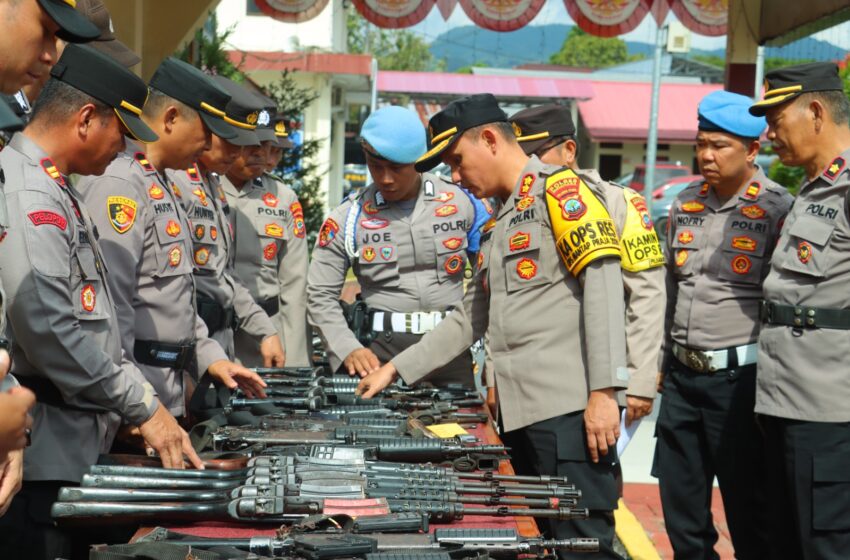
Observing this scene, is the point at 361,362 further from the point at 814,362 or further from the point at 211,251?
the point at 814,362

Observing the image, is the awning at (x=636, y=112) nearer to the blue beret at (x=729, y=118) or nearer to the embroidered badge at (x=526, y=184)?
the blue beret at (x=729, y=118)

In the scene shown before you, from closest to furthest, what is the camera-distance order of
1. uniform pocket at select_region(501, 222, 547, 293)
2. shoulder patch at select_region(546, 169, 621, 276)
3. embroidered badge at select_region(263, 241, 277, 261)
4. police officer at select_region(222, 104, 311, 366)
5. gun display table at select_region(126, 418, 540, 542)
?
gun display table at select_region(126, 418, 540, 542) → shoulder patch at select_region(546, 169, 621, 276) → uniform pocket at select_region(501, 222, 547, 293) → police officer at select_region(222, 104, 311, 366) → embroidered badge at select_region(263, 241, 277, 261)

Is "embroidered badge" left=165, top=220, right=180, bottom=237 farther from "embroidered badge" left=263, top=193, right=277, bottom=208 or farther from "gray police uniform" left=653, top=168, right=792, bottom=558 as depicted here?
"gray police uniform" left=653, top=168, right=792, bottom=558

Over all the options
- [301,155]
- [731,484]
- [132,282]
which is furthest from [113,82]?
[301,155]

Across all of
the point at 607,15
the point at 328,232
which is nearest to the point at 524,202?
the point at 328,232

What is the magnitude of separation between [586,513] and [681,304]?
6.83ft

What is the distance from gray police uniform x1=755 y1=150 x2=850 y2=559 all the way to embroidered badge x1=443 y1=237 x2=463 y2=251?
5.28ft

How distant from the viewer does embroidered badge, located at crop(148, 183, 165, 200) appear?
4125 millimetres

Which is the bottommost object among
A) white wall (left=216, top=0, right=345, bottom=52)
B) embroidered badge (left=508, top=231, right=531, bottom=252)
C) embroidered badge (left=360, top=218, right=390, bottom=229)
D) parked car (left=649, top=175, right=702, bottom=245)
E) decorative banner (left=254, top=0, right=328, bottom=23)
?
parked car (left=649, top=175, right=702, bottom=245)

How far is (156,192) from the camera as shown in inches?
163

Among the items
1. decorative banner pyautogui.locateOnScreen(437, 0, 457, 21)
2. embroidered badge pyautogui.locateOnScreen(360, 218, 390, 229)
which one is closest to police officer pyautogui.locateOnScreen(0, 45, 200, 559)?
embroidered badge pyautogui.locateOnScreen(360, 218, 390, 229)

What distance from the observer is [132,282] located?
3.88 m

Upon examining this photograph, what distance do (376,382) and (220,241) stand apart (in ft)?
A: 4.27

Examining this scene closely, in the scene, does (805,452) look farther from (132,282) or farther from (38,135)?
(38,135)
